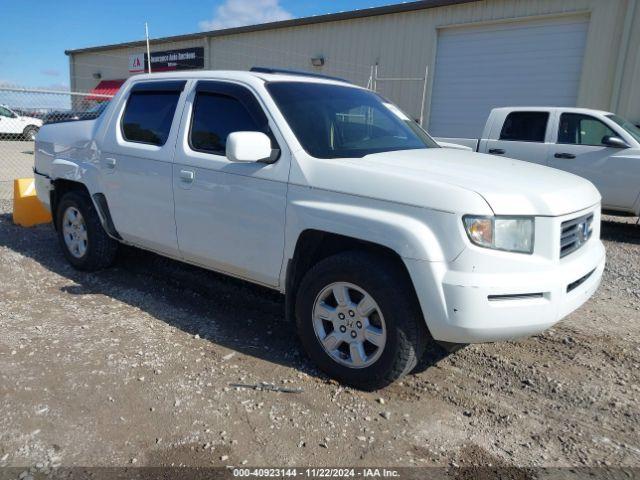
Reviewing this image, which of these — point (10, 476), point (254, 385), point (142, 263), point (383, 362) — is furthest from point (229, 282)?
point (10, 476)

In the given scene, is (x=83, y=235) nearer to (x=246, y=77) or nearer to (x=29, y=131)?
(x=246, y=77)

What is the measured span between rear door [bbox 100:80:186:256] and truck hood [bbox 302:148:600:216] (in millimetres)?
1463

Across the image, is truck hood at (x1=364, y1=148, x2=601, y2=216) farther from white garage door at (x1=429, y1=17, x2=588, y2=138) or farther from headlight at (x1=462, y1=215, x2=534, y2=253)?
white garage door at (x1=429, y1=17, x2=588, y2=138)

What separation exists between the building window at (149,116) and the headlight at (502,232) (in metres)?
2.60

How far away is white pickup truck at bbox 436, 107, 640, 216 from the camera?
7.62 metres

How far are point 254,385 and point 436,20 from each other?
14.0 m

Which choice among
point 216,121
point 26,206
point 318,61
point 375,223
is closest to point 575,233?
point 375,223

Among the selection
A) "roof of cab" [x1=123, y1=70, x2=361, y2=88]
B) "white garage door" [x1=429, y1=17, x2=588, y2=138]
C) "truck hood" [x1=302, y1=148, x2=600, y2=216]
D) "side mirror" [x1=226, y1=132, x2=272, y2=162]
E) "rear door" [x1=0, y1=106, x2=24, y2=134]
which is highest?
"white garage door" [x1=429, y1=17, x2=588, y2=138]

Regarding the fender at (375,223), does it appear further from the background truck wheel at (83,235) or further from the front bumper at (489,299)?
the background truck wheel at (83,235)

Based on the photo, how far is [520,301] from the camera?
276cm

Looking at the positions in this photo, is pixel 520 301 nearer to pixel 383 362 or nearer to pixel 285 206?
pixel 383 362

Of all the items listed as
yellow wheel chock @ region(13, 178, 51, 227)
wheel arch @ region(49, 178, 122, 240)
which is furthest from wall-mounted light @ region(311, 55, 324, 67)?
wheel arch @ region(49, 178, 122, 240)

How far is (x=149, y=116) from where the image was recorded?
445cm

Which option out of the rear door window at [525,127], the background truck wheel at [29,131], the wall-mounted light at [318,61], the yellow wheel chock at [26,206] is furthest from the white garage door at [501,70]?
the background truck wheel at [29,131]
